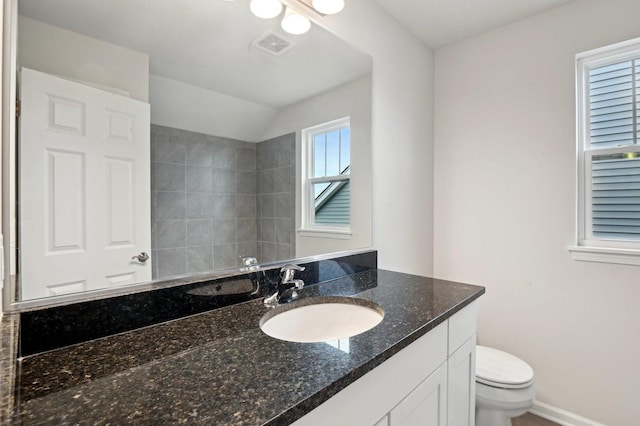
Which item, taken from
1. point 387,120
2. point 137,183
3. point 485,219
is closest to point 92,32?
point 137,183

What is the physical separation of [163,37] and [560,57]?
2.08 metres

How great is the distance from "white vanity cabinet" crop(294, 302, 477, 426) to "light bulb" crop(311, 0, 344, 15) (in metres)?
1.36

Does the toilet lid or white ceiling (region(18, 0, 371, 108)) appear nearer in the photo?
white ceiling (region(18, 0, 371, 108))

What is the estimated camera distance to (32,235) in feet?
2.46

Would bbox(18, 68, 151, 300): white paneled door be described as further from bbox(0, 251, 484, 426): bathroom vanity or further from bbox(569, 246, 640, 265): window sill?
bbox(569, 246, 640, 265): window sill

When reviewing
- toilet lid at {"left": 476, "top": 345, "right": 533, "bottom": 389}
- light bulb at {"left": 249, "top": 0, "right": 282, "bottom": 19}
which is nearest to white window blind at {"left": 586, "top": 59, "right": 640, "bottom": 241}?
toilet lid at {"left": 476, "top": 345, "right": 533, "bottom": 389}

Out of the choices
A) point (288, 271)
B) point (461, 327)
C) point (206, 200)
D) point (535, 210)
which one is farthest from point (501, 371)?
point (206, 200)

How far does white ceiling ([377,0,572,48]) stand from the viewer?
1746mm

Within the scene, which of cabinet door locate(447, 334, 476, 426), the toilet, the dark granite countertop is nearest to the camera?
the dark granite countertop

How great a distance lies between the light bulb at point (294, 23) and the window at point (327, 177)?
42cm

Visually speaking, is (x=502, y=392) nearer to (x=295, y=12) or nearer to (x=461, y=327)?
(x=461, y=327)

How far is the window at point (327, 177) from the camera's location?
146 centimetres

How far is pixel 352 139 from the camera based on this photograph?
1.63 metres

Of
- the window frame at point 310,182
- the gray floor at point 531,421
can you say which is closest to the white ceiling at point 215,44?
the window frame at point 310,182
